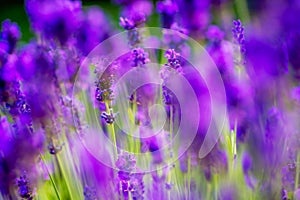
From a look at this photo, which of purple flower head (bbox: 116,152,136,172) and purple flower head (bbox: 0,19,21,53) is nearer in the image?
purple flower head (bbox: 116,152,136,172)

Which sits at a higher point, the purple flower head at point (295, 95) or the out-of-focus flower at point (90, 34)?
the out-of-focus flower at point (90, 34)

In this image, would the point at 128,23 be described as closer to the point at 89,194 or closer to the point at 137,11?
the point at 137,11

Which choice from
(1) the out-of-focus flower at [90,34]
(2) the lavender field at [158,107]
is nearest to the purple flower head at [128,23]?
(2) the lavender field at [158,107]

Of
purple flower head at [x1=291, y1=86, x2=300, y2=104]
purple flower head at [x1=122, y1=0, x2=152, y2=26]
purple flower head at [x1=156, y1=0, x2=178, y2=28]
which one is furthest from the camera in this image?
purple flower head at [x1=156, y1=0, x2=178, y2=28]

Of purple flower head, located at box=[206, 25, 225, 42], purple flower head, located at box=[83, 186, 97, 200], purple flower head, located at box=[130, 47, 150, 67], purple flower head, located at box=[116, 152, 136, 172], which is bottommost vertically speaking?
purple flower head, located at box=[83, 186, 97, 200]

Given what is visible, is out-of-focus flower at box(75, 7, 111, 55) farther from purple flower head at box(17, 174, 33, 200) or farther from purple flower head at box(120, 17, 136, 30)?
purple flower head at box(17, 174, 33, 200)

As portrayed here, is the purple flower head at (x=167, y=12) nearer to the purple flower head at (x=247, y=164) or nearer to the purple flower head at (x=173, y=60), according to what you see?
the purple flower head at (x=173, y=60)

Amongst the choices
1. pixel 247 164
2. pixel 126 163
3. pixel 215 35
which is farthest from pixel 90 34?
pixel 247 164

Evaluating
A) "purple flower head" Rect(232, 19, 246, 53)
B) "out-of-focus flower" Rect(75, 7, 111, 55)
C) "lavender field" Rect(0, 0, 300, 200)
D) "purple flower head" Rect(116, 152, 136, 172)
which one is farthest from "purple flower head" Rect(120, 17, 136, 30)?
"purple flower head" Rect(116, 152, 136, 172)

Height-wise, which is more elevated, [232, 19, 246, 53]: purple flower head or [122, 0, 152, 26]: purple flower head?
[122, 0, 152, 26]: purple flower head
